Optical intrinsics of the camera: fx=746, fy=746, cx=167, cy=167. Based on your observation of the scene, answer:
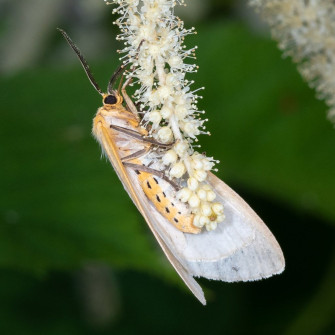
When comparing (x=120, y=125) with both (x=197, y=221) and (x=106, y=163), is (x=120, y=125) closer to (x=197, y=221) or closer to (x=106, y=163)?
(x=197, y=221)

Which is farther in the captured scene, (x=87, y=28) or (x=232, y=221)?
(x=87, y=28)

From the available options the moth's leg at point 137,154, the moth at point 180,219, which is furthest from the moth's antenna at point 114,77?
the moth's leg at point 137,154

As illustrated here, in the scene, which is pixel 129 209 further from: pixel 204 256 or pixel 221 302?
pixel 221 302

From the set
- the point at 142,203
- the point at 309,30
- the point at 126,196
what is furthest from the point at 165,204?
the point at 126,196

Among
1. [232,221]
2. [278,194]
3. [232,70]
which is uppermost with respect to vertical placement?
[232,70]

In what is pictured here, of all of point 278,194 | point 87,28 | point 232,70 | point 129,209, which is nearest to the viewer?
point 129,209

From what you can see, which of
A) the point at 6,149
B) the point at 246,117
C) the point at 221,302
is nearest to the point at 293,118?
the point at 246,117

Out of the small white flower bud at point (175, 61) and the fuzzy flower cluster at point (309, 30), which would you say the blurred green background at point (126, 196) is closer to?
the fuzzy flower cluster at point (309, 30)
